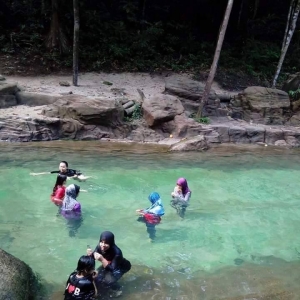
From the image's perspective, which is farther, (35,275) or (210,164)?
(210,164)

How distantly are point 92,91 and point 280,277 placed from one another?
11945 millimetres

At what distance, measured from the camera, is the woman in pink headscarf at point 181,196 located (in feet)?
26.1

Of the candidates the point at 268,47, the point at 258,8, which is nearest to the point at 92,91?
the point at 268,47

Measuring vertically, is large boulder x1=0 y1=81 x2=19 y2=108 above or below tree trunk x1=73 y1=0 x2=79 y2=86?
below

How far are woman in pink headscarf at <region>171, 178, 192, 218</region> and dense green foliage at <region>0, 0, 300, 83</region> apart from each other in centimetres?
1259

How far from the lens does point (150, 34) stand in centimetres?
2172

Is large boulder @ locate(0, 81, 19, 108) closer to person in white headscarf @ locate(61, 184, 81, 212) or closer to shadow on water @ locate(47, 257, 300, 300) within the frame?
person in white headscarf @ locate(61, 184, 81, 212)

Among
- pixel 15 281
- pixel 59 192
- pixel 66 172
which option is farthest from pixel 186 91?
pixel 15 281

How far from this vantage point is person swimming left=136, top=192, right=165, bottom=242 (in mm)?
6891

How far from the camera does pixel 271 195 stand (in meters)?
9.68

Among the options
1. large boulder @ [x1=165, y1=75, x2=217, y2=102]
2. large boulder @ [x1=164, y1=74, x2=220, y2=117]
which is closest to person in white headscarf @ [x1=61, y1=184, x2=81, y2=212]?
large boulder @ [x1=164, y1=74, x2=220, y2=117]

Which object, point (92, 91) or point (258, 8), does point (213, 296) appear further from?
point (258, 8)

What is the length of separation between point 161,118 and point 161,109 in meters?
0.45

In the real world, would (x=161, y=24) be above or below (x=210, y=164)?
above
